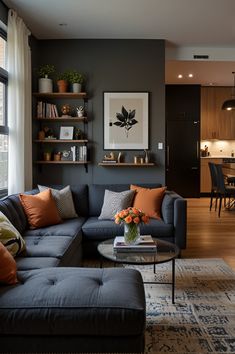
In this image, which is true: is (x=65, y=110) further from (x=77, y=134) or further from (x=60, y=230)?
(x=60, y=230)

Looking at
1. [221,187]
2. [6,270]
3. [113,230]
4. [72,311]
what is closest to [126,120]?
[113,230]

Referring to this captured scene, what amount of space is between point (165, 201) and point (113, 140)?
58.5 inches

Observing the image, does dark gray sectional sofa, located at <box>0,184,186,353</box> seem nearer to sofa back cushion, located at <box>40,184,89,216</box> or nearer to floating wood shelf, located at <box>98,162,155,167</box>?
sofa back cushion, located at <box>40,184,89,216</box>

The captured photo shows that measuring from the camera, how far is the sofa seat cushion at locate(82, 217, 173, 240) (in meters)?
3.97

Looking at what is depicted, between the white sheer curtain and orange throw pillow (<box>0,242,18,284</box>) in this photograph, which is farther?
the white sheer curtain

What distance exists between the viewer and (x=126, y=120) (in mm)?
5312

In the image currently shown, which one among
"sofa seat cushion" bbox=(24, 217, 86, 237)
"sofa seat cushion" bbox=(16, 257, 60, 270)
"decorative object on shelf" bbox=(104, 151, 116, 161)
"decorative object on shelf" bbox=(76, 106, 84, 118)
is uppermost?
"decorative object on shelf" bbox=(76, 106, 84, 118)

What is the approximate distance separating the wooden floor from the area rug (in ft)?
1.55

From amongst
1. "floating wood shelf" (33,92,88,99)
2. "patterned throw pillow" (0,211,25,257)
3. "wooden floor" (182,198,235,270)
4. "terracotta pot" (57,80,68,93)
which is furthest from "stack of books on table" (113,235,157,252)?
"terracotta pot" (57,80,68,93)

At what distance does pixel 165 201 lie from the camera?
427 centimetres

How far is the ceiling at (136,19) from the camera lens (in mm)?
4020

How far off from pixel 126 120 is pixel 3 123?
1832 mm

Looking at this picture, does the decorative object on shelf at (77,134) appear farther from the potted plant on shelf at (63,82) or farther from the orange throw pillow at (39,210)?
the orange throw pillow at (39,210)

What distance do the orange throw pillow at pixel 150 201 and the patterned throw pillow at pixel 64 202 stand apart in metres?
0.79
